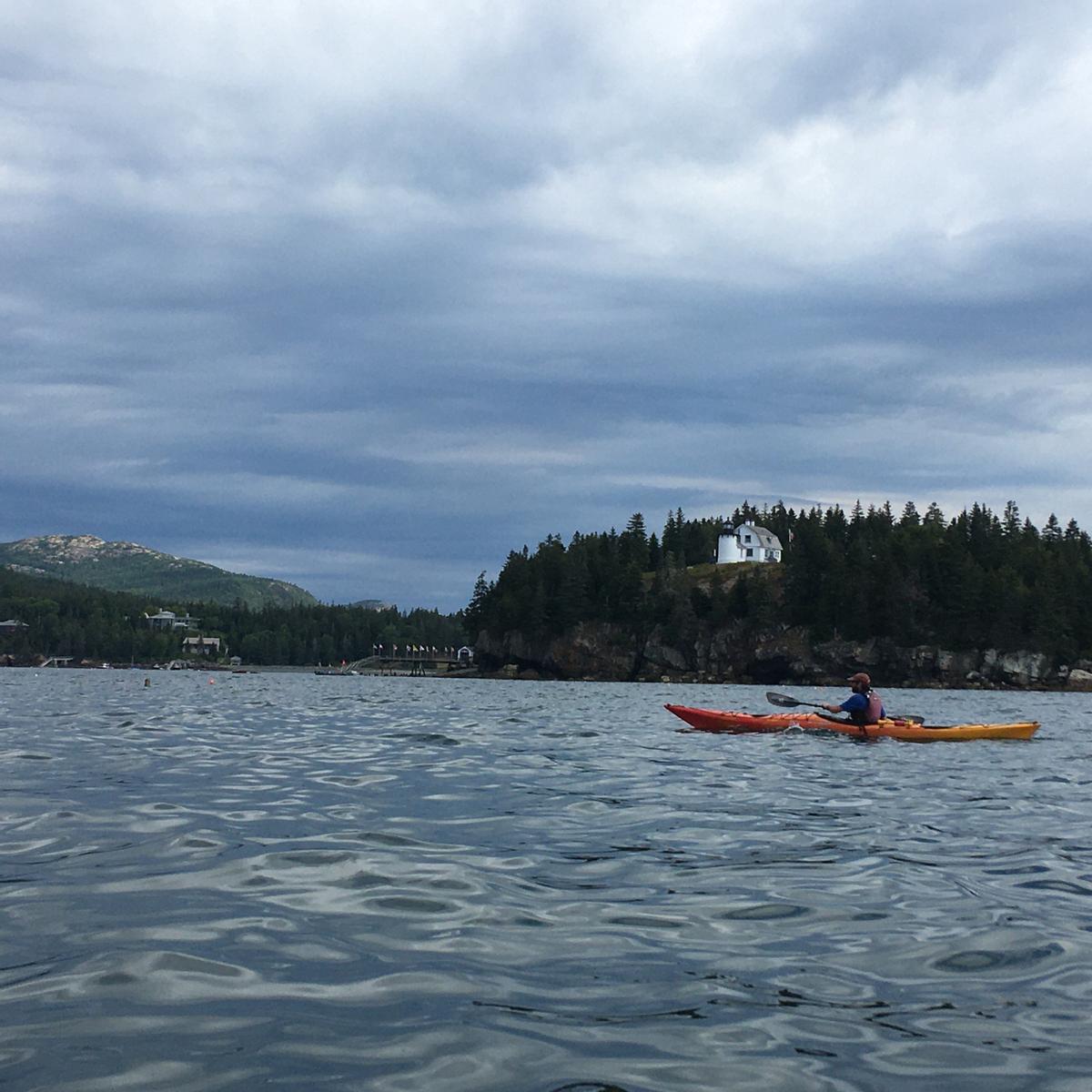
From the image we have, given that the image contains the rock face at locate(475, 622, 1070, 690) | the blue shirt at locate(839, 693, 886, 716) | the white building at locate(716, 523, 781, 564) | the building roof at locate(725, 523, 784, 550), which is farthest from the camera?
the building roof at locate(725, 523, 784, 550)

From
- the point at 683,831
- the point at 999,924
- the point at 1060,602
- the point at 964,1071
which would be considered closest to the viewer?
the point at 964,1071

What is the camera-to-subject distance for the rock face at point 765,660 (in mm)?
130625

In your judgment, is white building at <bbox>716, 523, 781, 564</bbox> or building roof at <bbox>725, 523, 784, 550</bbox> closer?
white building at <bbox>716, 523, 781, 564</bbox>

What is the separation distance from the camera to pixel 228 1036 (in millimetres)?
5613

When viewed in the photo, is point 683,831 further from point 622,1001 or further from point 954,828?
point 622,1001

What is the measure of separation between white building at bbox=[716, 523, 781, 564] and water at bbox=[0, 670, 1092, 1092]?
16145 centimetres

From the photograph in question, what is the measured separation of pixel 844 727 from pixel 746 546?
151344 mm

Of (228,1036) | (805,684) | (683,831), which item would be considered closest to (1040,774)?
(683,831)

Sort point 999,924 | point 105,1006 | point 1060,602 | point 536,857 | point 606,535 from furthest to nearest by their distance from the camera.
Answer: point 606,535
point 1060,602
point 536,857
point 999,924
point 105,1006

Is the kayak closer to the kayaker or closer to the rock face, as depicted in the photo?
the kayaker

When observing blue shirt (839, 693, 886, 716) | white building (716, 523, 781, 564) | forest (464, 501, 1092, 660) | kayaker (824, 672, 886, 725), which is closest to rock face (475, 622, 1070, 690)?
forest (464, 501, 1092, 660)

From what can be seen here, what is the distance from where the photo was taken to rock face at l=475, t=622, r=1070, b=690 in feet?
429

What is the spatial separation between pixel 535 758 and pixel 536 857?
1131 centimetres

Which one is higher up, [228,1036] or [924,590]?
[924,590]
